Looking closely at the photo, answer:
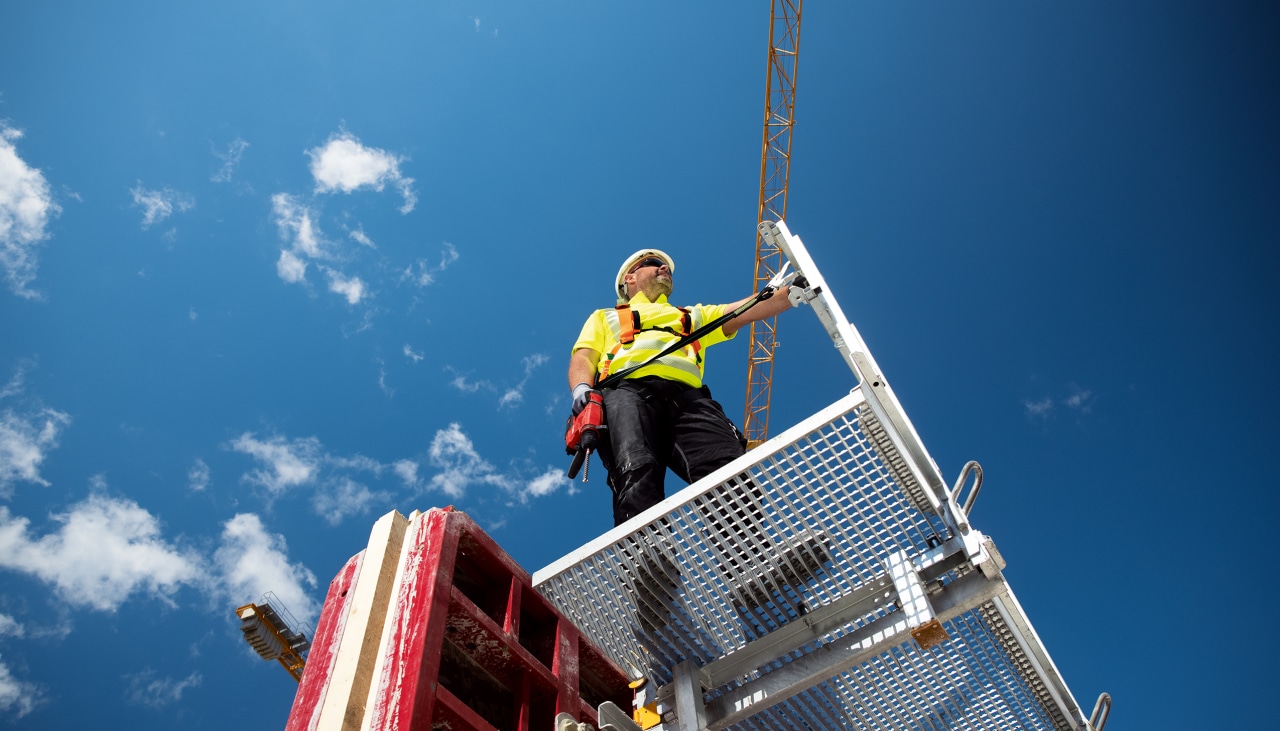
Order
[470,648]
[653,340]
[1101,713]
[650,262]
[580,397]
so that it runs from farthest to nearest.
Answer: [650,262] → [653,340] → [580,397] → [1101,713] → [470,648]

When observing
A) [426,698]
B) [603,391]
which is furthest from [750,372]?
[426,698]

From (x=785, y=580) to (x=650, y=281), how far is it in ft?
9.55

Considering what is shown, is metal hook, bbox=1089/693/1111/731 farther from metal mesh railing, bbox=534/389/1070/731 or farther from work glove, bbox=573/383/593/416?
work glove, bbox=573/383/593/416

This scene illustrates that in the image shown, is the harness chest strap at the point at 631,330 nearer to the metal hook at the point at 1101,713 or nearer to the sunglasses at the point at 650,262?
the sunglasses at the point at 650,262

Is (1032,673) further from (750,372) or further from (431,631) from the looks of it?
(750,372)

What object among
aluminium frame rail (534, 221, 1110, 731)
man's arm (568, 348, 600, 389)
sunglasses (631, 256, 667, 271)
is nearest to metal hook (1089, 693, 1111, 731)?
aluminium frame rail (534, 221, 1110, 731)

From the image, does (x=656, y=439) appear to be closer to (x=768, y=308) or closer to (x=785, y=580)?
(x=768, y=308)

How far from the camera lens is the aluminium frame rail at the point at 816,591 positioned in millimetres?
3602

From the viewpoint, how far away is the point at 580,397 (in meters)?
5.18

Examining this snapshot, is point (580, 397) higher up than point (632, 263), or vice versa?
point (632, 263)

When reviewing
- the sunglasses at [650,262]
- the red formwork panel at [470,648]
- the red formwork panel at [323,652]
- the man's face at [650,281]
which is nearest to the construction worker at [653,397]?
the man's face at [650,281]

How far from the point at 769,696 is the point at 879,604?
597 millimetres

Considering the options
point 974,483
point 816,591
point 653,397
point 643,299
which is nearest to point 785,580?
point 816,591

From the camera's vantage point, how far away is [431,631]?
9.05 feet
